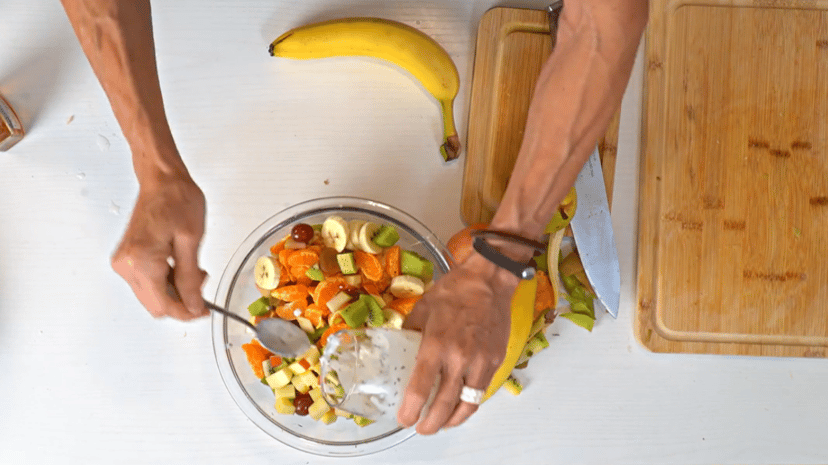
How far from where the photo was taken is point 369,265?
118 cm

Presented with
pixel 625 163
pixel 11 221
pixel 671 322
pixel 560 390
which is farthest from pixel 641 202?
pixel 11 221

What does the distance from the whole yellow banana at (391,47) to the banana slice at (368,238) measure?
22 cm

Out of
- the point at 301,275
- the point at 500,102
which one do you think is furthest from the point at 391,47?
the point at 301,275

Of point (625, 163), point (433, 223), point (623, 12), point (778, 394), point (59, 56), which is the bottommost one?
point (778, 394)

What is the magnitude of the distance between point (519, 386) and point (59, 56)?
121cm

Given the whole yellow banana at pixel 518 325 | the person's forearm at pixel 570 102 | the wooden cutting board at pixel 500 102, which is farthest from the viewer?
the wooden cutting board at pixel 500 102

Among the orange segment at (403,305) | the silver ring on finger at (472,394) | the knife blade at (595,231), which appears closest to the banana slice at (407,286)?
the orange segment at (403,305)

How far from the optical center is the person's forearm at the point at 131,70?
0.97 metres

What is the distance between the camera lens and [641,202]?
130 centimetres

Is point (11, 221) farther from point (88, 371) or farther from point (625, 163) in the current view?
point (625, 163)

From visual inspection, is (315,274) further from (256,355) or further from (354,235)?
(256,355)

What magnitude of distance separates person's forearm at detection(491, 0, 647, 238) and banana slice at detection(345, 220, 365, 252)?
281mm

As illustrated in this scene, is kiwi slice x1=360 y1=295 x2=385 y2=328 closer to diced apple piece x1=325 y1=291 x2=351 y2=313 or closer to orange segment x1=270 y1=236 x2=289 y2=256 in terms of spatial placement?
diced apple piece x1=325 y1=291 x2=351 y2=313

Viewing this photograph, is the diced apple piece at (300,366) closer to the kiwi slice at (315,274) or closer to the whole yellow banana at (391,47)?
the kiwi slice at (315,274)
